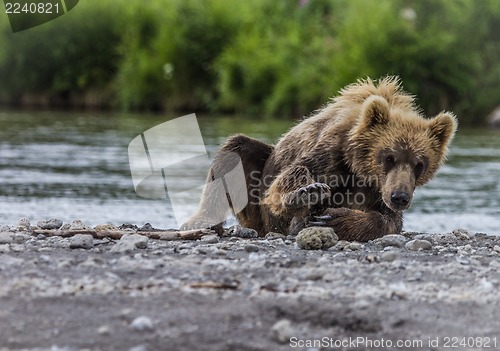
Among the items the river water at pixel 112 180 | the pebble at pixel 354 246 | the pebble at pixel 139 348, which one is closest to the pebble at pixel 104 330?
the pebble at pixel 139 348

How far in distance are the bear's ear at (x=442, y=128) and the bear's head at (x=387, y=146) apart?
0.21ft

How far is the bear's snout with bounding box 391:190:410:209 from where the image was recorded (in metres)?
7.24

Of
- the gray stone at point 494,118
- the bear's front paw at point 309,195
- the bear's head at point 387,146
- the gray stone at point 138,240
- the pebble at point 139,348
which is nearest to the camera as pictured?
the pebble at point 139,348

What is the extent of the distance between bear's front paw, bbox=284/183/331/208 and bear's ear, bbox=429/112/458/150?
119cm

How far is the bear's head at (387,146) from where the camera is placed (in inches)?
298

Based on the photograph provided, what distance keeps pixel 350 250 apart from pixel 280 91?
26.5 metres

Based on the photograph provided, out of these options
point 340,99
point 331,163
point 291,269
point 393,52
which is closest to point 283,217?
point 331,163

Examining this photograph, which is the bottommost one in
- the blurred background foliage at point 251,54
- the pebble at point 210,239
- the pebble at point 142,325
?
the blurred background foliage at point 251,54

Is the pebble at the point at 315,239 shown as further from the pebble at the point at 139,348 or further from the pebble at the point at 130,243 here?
the pebble at the point at 139,348

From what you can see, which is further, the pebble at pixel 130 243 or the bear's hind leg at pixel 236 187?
the bear's hind leg at pixel 236 187

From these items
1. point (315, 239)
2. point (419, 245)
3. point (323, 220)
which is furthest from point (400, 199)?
point (315, 239)

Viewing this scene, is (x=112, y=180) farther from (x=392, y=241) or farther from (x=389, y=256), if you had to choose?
(x=389, y=256)

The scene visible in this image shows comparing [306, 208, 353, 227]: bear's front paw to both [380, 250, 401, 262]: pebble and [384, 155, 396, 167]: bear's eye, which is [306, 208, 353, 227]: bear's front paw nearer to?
[384, 155, 396, 167]: bear's eye

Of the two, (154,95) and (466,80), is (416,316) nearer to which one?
(466,80)
